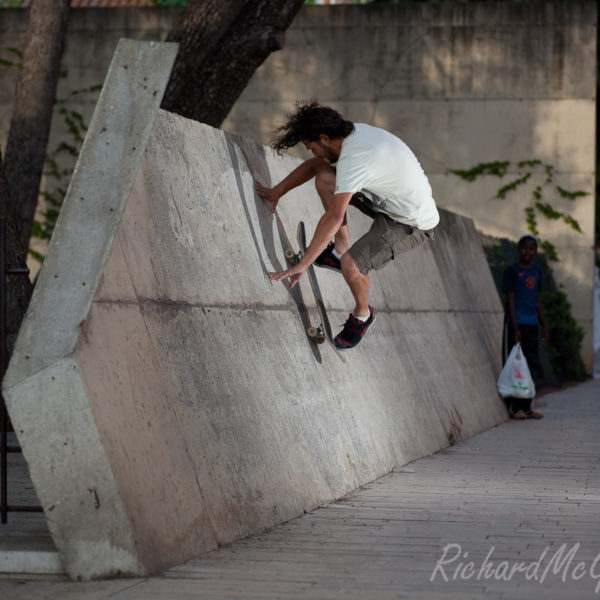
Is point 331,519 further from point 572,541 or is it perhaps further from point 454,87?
point 454,87

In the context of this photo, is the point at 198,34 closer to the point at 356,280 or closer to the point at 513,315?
the point at 513,315

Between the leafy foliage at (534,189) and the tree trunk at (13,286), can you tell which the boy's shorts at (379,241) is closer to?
the tree trunk at (13,286)

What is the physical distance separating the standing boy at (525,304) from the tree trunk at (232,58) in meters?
3.32

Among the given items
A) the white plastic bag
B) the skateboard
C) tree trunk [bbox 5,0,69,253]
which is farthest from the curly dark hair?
tree trunk [bbox 5,0,69,253]

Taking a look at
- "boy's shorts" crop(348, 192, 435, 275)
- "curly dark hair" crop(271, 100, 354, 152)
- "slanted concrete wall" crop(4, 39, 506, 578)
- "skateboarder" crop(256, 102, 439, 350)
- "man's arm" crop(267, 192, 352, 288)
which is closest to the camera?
"slanted concrete wall" crop(4, 39, 506, 578)

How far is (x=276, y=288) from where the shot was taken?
6.40m

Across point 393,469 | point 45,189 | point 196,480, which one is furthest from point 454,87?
point 196,480

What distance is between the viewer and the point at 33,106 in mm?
12398

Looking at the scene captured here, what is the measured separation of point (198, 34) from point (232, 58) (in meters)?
0.41

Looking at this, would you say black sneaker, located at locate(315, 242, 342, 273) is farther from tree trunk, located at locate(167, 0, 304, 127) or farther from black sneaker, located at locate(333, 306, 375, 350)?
tree trunk, located at locate(167, 0, 304, 127)

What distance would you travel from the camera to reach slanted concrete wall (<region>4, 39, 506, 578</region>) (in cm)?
422

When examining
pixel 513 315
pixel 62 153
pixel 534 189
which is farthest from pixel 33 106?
pixel 534 189

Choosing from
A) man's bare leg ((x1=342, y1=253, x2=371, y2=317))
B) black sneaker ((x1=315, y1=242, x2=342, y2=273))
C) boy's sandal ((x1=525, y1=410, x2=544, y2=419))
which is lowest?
boy's sandal ((x1=525, y1=410, x2=544, y2=419))

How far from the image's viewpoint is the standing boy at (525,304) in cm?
1195
